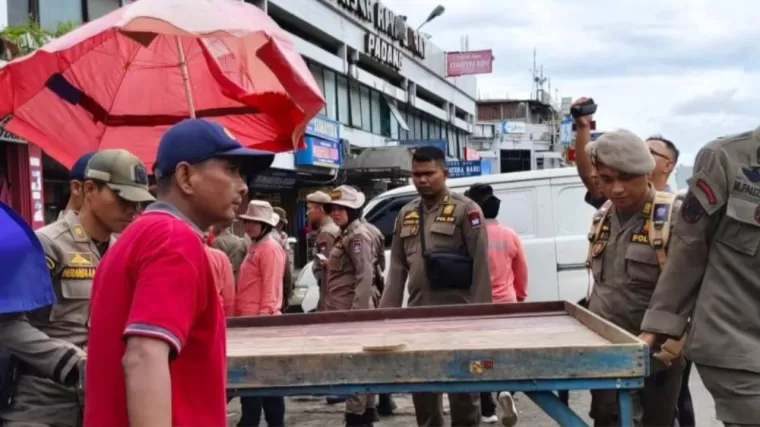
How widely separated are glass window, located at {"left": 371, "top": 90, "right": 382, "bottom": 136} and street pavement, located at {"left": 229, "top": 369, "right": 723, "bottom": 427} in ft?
85.7

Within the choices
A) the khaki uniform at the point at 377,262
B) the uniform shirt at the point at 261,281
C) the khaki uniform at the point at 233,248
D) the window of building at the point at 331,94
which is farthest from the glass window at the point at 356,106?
the uniform shirt at the point at 261,281

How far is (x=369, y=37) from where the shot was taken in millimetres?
33062

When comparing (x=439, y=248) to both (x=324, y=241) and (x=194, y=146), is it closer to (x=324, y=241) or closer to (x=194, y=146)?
(x=324, y=241)

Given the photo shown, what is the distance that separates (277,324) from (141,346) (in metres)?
2.83

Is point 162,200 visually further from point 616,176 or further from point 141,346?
point 616,176

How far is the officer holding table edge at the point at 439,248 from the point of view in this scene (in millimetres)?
5500

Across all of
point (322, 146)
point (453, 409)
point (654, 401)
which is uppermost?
point (322, 146)

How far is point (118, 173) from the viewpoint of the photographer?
3.52m

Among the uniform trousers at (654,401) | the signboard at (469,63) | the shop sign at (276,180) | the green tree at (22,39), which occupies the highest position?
the signboard at (469,63)

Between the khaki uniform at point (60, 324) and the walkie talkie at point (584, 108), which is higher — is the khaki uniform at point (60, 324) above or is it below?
below

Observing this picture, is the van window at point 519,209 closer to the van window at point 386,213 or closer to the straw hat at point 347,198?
the van window at point 386,213

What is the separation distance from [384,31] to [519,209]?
26.9m

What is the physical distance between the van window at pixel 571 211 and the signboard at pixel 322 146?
14.7 metres

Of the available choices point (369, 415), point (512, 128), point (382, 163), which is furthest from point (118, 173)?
point (512, 128)
